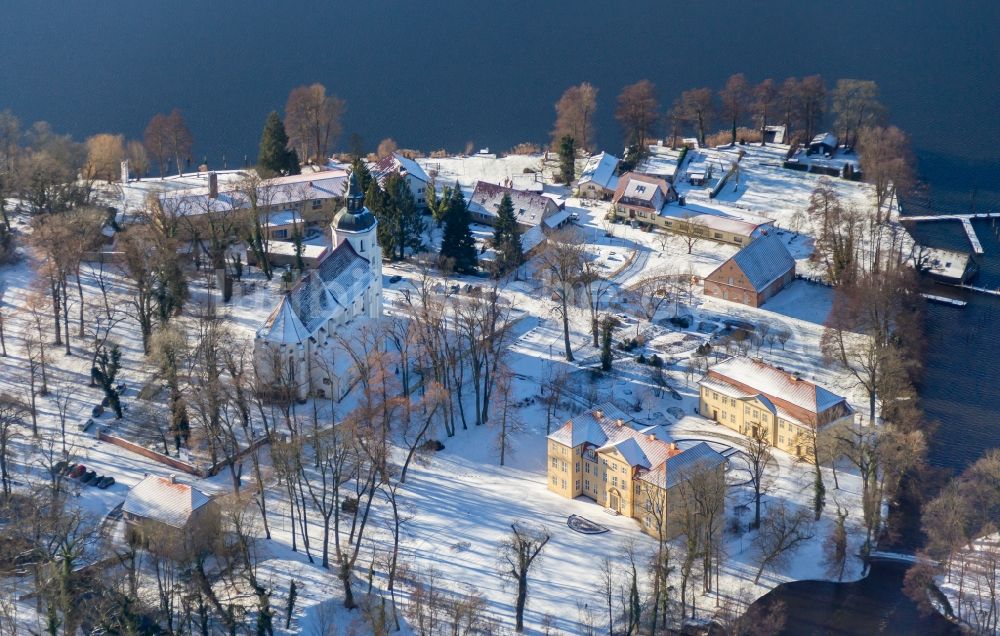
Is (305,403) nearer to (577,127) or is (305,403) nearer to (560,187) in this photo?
(560,187)

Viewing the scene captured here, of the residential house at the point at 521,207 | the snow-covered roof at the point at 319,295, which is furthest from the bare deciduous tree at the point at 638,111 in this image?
the snow-covered roof at the point at 319,295

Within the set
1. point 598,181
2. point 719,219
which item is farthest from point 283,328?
point 598,181

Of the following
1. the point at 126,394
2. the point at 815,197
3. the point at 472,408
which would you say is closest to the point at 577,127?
the point at 815,197

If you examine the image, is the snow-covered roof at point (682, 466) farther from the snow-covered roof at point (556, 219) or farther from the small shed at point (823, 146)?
the small shed at point (823, 146)

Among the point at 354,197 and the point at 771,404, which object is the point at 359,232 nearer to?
the point at 354,197

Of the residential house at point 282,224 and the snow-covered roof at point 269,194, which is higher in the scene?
the snow-covered roof at point 269,194
